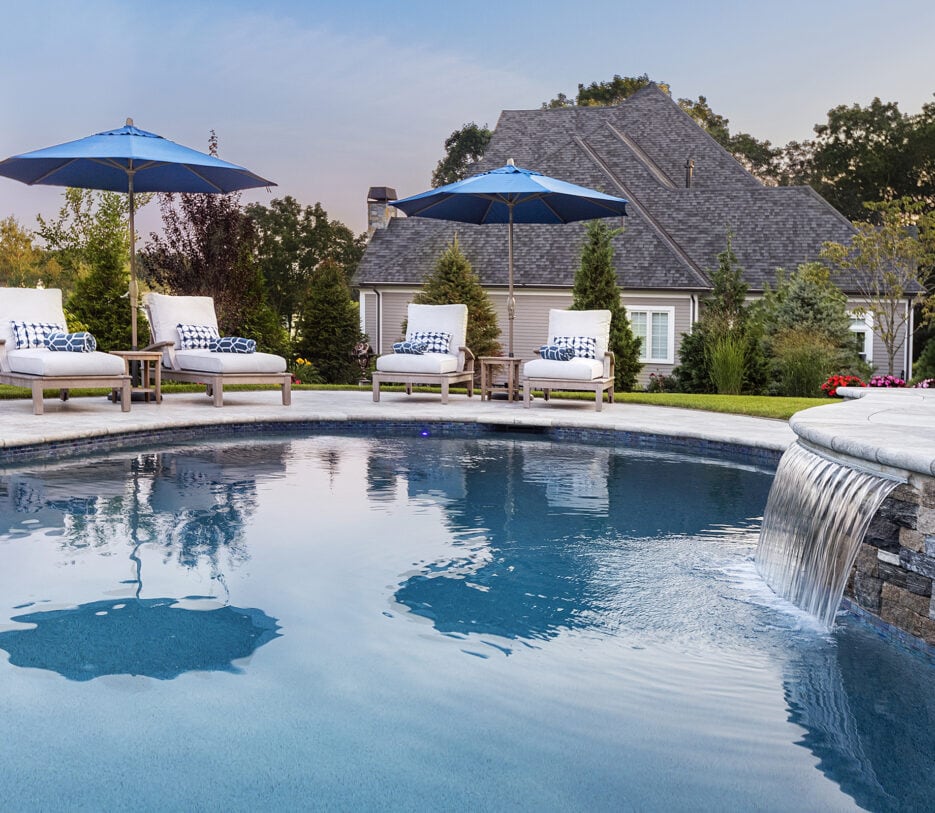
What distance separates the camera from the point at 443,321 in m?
12.5

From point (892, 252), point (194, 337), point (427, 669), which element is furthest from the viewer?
point (892, 252)

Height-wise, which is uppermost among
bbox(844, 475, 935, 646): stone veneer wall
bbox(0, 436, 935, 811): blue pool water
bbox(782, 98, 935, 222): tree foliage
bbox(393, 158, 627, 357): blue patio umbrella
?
bbox(782, 98, 935, 222): tree foliage

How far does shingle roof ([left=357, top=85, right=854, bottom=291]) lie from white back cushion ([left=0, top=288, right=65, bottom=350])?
12410 mm

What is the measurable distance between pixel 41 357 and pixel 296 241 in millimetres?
30800

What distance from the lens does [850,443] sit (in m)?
3.92

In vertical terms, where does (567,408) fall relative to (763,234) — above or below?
below

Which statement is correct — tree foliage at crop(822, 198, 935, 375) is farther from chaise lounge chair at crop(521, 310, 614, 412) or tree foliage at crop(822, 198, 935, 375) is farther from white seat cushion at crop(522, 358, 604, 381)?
white seat cushion at crop(522, 358, 604, 381)

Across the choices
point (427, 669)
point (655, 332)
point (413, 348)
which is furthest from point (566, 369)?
point (655, 332)

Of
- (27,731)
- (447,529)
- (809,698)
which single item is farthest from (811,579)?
(27,731)

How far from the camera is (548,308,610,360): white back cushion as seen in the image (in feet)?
39.7

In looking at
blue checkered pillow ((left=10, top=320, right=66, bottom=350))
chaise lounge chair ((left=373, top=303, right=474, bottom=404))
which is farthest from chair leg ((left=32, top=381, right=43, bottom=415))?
chaise lounge chair ((left=373, top=303, right=474, bottom=404))

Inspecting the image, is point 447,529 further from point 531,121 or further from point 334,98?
point 531,121

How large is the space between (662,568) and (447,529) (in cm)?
139

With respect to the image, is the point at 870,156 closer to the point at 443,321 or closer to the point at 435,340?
the point at 443,321
